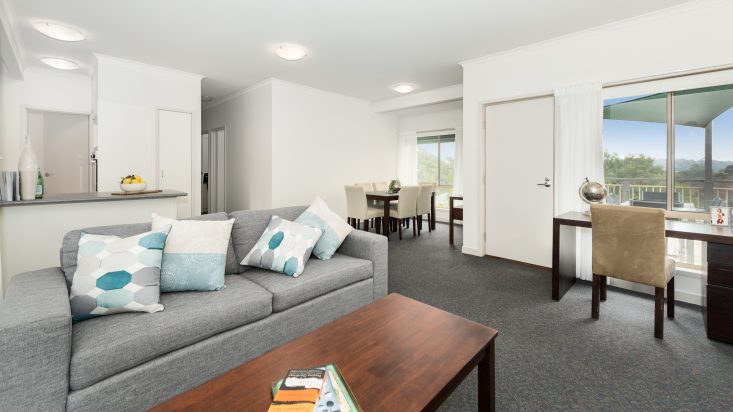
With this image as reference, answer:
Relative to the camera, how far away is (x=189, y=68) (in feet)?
15.2

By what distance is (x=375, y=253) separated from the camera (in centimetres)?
238

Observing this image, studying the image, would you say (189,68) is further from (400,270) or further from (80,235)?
(400,270)

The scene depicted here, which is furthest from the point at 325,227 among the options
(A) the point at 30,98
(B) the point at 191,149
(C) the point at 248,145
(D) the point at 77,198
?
(A) the point at 30,98

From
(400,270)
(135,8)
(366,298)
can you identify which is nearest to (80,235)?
(366,298)

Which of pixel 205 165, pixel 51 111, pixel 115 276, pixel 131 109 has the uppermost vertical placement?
pixel 51 111

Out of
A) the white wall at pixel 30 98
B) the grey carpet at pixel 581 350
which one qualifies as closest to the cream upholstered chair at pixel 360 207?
the grey carpet at pixel 581 350

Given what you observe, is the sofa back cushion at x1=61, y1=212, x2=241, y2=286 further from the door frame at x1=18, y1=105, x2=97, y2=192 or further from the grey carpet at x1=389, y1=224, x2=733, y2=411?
the door frame at x1=18, y1=105, x2=97, y2=192

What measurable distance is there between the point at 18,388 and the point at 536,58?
4.61 meters

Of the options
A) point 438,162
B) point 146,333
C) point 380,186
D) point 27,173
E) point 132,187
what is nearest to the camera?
point 146,333

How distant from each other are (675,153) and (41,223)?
5.42m

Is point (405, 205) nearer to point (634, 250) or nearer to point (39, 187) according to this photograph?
point (634, 250)

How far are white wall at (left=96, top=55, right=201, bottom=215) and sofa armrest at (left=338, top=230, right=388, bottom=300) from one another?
12.2 ft

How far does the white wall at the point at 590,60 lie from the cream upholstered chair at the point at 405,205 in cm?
113

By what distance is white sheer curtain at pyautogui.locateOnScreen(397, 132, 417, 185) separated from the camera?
7656 millimetres
